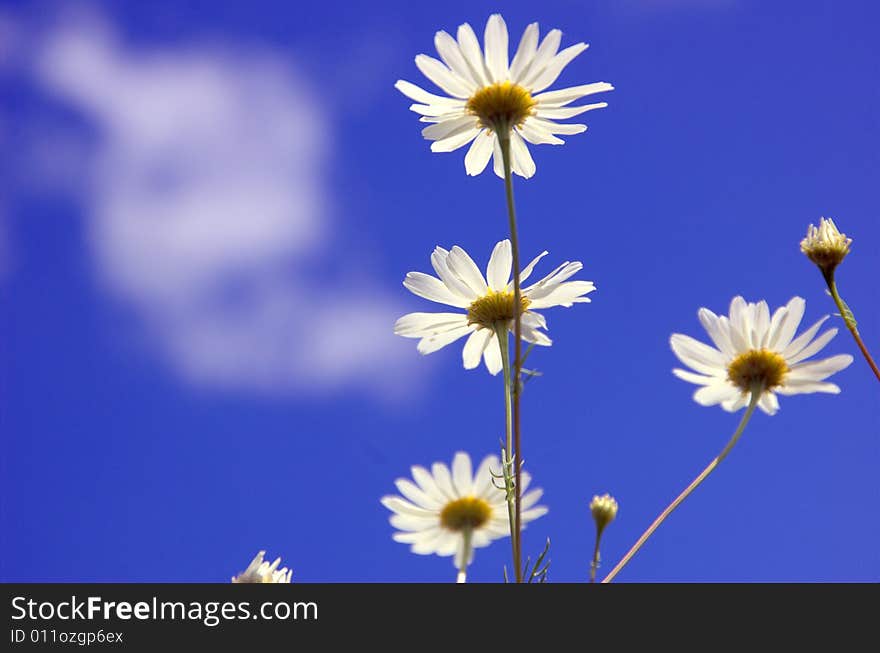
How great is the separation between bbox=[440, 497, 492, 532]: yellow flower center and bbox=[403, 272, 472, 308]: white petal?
0.32 m

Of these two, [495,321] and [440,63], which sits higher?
[440,63]

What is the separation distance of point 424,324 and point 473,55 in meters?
0.38

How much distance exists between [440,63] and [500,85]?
8 centimetres

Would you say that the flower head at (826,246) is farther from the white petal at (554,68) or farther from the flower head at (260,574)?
the flower head at (260,574)

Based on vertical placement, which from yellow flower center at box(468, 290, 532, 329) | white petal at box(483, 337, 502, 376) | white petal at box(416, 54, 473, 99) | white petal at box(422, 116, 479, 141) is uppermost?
white petal at box(416, 54, 473, 99)

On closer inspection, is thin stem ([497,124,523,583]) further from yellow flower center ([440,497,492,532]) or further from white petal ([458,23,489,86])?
yellow flower center ([440,497,492,532])

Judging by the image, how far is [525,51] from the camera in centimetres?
128

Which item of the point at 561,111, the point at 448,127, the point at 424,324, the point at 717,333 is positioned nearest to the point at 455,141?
the point at 448,127

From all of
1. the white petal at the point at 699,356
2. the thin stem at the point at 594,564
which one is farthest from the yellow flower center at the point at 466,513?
the white petal at the point at 699,356

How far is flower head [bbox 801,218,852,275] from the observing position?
133 cm

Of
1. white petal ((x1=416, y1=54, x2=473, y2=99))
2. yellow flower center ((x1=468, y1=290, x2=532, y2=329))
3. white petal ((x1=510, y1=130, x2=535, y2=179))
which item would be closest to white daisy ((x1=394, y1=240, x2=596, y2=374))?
yellow flower center ((x1=468, y1=290, x2=532, y2=329))
